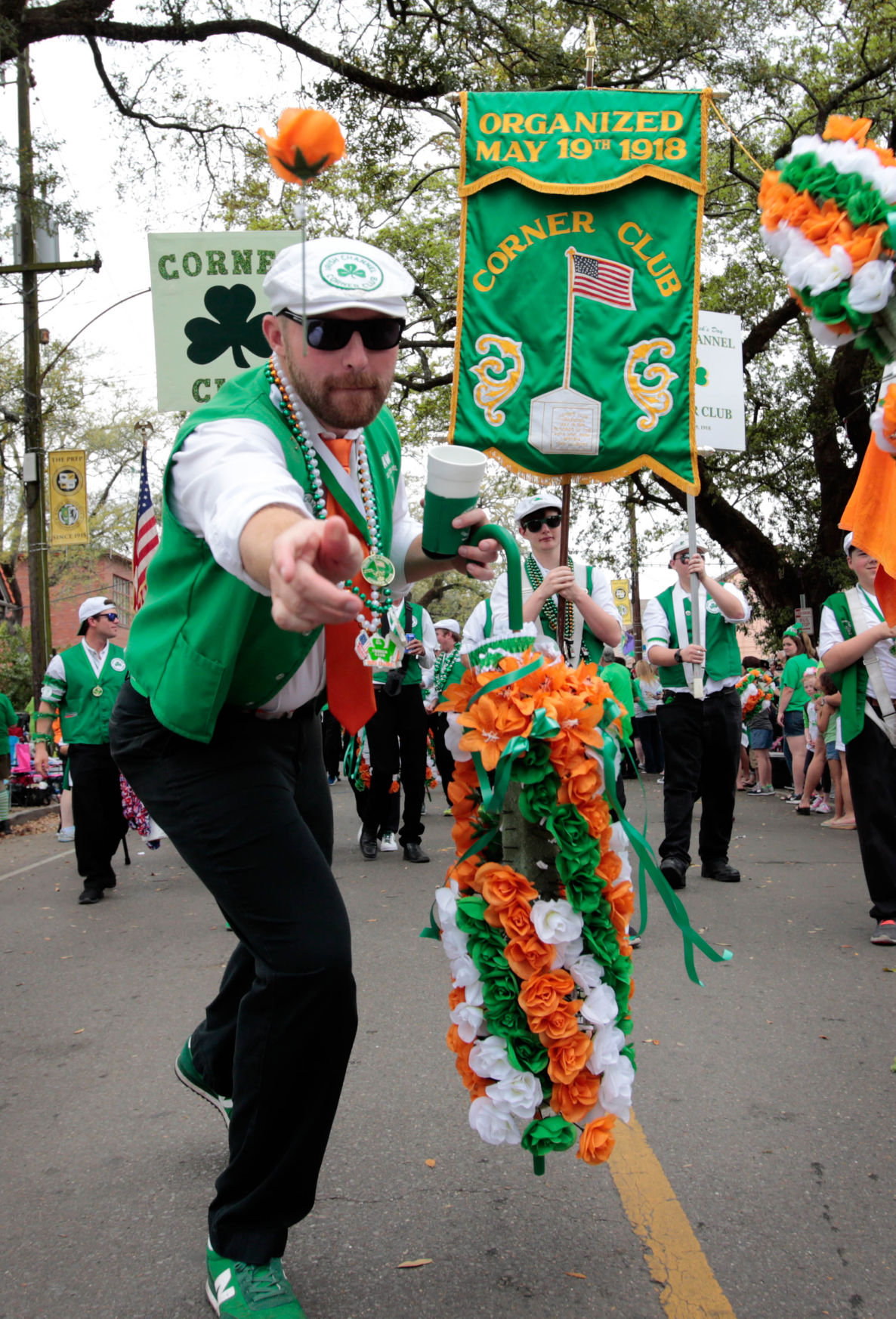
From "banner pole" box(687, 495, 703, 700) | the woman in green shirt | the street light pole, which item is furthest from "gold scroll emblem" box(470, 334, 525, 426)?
the street light pole

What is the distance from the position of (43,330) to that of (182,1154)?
20316 millimetres

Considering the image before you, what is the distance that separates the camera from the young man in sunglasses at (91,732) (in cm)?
808

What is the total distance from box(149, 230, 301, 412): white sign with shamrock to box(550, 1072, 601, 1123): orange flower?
612cm

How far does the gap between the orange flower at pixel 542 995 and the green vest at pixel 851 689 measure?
3614 millimetres

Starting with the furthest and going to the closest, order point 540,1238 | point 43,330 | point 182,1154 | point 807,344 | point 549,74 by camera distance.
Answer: point 43,330 < point 807,344 < point 549,74 < point 182,1154 < point 540,1238

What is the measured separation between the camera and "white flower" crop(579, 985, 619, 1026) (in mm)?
2504

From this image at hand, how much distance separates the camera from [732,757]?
7.50 m

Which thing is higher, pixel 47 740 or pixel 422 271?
pixel 422 271

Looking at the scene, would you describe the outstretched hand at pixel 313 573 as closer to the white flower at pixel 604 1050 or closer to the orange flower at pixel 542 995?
the orange flower at pixel 542 995

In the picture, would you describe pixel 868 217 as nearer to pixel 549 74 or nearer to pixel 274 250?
pixel 274 250

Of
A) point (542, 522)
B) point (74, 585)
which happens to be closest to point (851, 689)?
point (542, 522)

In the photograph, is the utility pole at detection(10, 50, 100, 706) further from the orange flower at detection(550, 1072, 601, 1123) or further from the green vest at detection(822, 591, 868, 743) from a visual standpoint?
the orange flower at detection(550, 1072, 601, 1123)

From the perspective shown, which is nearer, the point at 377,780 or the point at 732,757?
the point at 732,757

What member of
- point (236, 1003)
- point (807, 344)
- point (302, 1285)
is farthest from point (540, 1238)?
point (807, 344)
